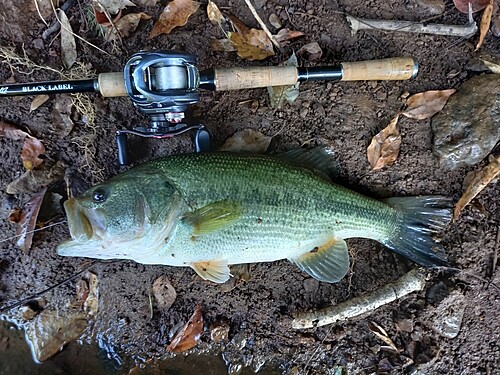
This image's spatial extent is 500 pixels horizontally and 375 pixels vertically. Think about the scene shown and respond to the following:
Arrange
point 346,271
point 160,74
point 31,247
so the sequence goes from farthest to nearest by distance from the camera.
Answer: point 31,247, point 346,271, point 160,74

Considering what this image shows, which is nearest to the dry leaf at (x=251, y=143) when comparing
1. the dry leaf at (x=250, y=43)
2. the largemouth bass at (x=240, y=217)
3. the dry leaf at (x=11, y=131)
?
the largemouth bass at (x=240, y=217)

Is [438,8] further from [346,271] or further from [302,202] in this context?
[346,271]

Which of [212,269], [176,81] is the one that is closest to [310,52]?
[176,81]

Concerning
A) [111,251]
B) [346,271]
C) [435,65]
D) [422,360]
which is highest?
[435,65]

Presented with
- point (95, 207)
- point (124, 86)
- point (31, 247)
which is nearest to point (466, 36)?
point (124, 86)

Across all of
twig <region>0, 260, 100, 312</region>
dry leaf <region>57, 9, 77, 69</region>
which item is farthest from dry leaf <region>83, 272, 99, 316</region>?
dry leaf <region>57, 9, 77, 69</region>

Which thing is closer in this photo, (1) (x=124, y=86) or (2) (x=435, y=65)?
(1) (x=124, y=86)

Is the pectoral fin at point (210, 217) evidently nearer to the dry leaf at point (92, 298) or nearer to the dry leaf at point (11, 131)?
the dry leaf at point (92, 298)
